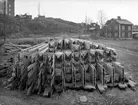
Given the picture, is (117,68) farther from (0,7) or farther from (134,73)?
(0,7)

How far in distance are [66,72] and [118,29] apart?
3720 centimetres

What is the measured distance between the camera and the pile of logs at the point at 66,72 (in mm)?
6242

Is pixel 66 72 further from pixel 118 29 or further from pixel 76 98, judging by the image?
pixel 118 29

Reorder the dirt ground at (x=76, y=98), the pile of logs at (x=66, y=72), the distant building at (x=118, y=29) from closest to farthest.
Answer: the dirt ground at (x=76, y=98) < the pile of logs at (x=66, y=72) < the distant building at (x=118, y=29)

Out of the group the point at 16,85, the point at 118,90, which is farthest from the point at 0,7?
the point at 118,90

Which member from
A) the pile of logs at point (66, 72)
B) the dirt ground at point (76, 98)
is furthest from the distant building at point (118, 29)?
the dirt ground at point (76, 98)

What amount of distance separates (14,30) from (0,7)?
30990 millimetres

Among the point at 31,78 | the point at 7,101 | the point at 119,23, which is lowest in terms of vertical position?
the point at 7,101

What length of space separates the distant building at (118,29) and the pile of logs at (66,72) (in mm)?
35500

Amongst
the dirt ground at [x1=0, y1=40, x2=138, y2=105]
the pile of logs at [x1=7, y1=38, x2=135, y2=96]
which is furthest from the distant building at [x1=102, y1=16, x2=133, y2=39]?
the dirt ground at [x1=0, y1=40, x2=138, y2=105]

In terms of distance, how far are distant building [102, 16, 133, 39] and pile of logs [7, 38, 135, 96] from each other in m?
35.5

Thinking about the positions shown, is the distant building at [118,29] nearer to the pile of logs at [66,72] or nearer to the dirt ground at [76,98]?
the pile of logs at [66,72]

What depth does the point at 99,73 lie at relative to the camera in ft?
22.2

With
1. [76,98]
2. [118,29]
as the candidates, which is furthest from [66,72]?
[118,29]
